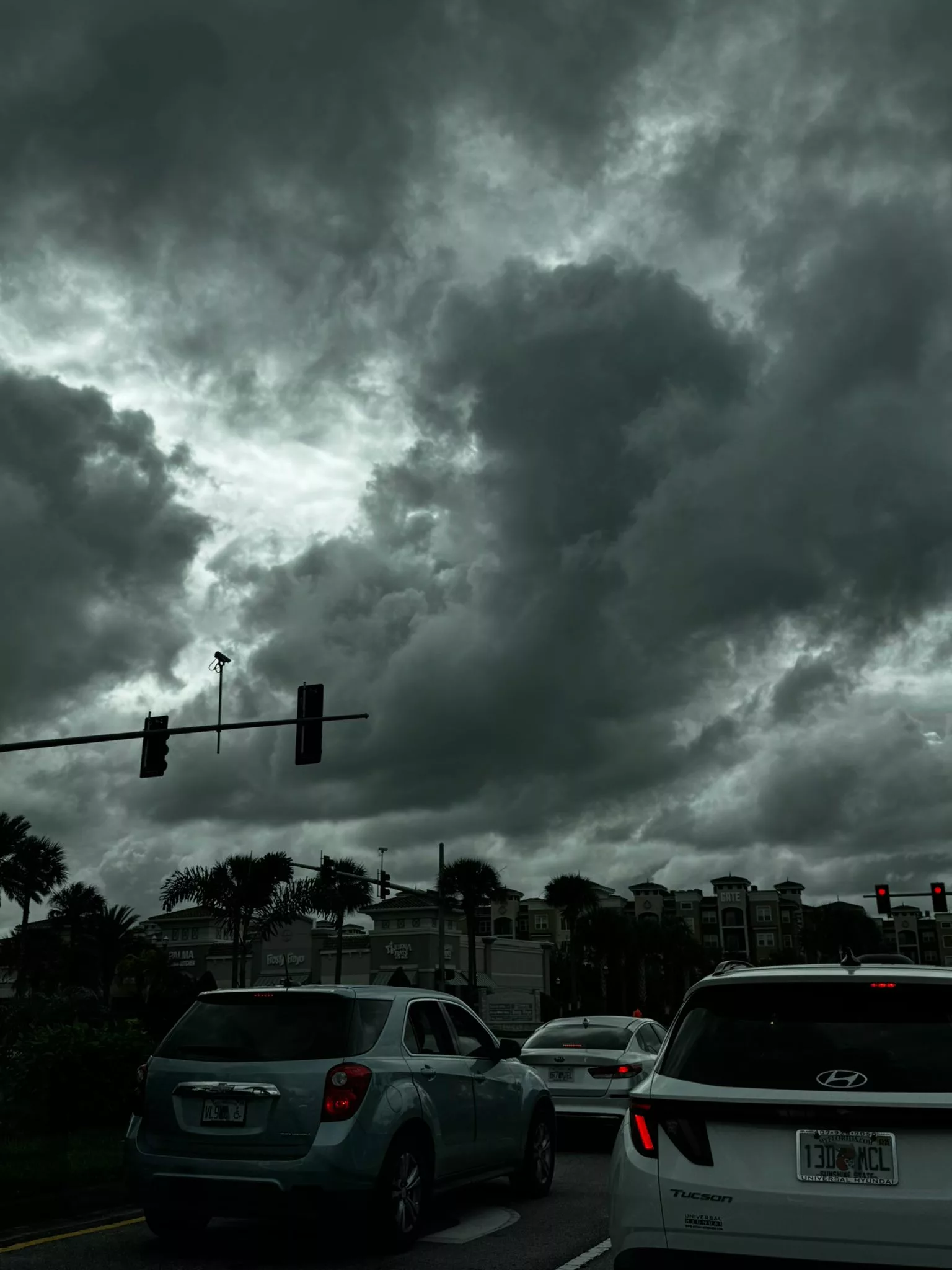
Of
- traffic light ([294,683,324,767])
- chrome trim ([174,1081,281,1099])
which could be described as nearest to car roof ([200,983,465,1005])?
chrome trim ([174,1081,281,1099])

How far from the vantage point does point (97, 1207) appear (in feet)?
30.7

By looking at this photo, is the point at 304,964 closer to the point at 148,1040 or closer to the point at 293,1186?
the point at 148,1040

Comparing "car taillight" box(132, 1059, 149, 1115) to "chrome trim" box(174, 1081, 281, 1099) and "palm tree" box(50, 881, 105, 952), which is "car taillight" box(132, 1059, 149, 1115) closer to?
"chrome trim" box(174, 1081, 281, 1099)

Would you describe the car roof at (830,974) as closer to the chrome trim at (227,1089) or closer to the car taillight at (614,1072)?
the chrome trim at (227,1089)

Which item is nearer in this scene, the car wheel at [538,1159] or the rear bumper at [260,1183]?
the rear bumper at [260,1183]

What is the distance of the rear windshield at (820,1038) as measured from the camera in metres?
4.77

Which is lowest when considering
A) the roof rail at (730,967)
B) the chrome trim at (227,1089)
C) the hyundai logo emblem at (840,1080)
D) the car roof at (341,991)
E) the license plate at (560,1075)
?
the license plate at (560,1075)

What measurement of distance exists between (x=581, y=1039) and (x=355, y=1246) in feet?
20.8

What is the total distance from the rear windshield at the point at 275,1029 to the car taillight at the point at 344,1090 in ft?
0.42

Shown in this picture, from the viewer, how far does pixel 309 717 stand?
21062mm

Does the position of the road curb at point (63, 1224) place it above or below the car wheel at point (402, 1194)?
below

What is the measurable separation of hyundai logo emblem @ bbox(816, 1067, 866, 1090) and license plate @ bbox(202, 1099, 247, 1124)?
13.3 feet

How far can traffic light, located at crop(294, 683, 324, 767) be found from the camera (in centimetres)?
2095

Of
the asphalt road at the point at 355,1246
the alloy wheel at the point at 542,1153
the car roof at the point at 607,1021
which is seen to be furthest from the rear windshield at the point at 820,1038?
the car roof at the point at 607,1021
